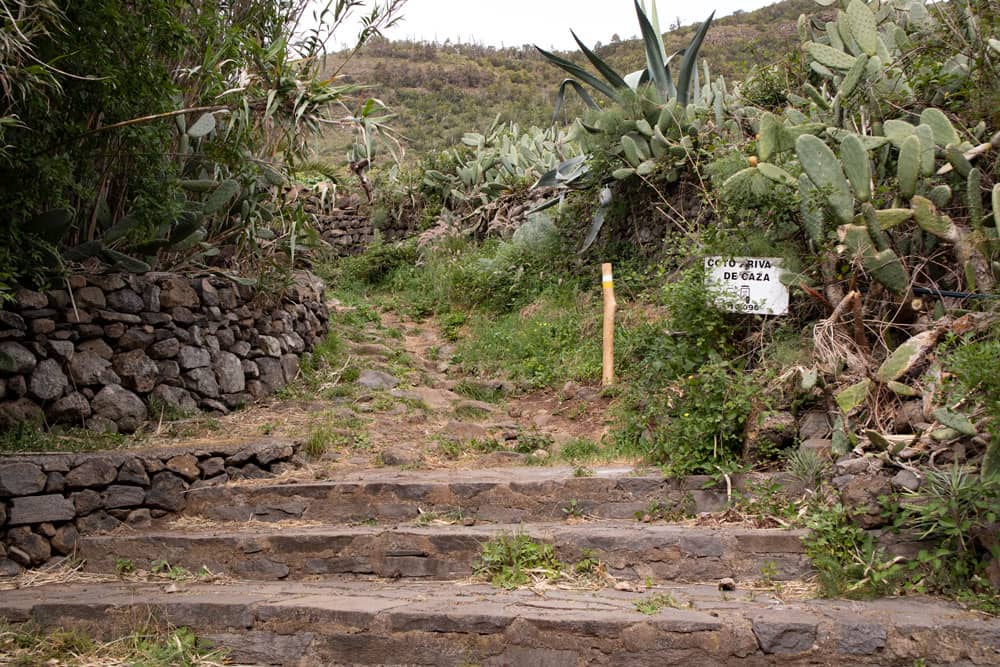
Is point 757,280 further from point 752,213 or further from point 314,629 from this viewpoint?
point 314,629

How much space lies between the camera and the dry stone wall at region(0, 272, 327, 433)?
5.43 m

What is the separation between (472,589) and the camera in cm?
411

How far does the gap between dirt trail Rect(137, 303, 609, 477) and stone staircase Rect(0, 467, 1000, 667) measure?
684 millimetres

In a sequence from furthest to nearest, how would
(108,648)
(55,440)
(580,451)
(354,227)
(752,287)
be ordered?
(354,227) → (580,451) → (752,287) → (55,440) → (108,648)

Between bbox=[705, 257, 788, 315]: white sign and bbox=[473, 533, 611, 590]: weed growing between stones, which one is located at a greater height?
bbox=[705, 257, 788, 315]: white sign

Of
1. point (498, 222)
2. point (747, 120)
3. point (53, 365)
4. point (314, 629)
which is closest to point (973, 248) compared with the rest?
point (747, 120)

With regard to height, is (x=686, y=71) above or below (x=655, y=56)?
below

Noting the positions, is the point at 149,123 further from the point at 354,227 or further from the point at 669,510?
the point at 354,227

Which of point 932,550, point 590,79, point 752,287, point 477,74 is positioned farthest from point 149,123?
point 477,74

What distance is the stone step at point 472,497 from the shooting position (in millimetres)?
4777

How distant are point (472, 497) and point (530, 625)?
142 centimetres

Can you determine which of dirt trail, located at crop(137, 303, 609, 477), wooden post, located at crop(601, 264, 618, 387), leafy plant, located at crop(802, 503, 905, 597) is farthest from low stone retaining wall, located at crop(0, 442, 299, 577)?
leafy plant, located at crop(802, 503, 905, 597)

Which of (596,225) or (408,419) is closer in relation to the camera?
(408,419)

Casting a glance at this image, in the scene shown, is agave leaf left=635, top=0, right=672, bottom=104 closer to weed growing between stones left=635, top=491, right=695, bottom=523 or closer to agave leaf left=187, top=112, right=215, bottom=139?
agave leaf left=187, top=112, right=215, bottom=139
